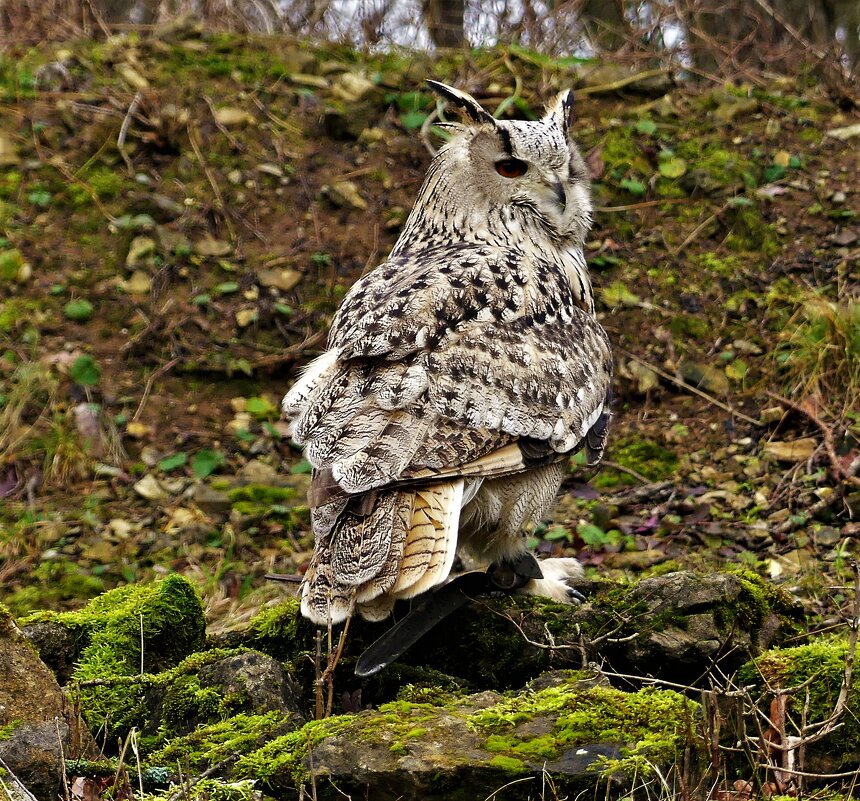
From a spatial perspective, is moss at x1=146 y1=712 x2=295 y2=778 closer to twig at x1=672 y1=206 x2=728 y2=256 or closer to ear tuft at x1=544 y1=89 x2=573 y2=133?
ear tuft at x1=544 y1=89 x2=573 y2=133

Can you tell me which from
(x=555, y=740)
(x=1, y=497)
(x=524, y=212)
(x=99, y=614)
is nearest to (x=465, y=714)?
(x=555, y=740)

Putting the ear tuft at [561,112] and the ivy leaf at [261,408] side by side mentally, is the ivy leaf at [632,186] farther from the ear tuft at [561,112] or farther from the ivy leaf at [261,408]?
the ivy leaf at [261,408]

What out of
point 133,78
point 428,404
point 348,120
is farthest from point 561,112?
point 133,78

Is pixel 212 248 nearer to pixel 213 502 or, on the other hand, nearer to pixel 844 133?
pixel 213 502

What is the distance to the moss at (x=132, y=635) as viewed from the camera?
11.7 feet

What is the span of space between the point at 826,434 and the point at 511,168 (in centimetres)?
232

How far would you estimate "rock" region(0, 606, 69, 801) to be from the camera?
2766 millimetres

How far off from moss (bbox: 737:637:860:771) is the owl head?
2099mm

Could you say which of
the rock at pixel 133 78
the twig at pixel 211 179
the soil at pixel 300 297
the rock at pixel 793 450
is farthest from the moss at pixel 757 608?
the rock at pixel 133 78

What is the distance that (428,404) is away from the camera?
387cm

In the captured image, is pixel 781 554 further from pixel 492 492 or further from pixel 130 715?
pixel 130 715

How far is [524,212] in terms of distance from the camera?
4742 millimetres

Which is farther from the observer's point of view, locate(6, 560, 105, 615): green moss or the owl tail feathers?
locate(6, 560, 105, 615): green moss

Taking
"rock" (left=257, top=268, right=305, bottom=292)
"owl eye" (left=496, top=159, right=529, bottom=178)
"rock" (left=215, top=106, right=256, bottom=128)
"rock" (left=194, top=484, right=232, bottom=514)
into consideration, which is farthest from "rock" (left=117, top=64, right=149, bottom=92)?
"owl eye" (left=496, top=159, right=529, bottom=178)
